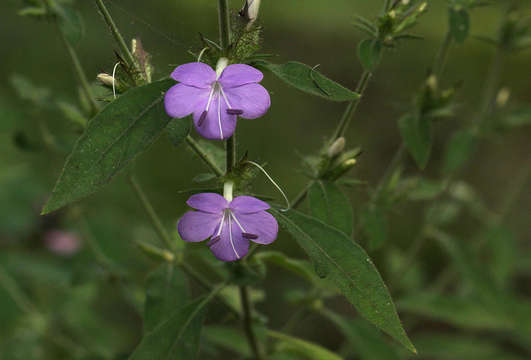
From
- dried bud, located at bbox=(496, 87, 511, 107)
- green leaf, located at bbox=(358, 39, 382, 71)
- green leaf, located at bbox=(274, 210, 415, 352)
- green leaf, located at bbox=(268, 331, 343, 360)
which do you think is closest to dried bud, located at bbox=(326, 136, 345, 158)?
green leaf, located at bbox=(358, 39, 382, 71)

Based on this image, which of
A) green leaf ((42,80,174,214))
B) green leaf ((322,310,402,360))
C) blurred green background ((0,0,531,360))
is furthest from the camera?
blurred green background ((0,0,531,360))

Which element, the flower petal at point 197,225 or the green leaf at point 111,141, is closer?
the green leaf at point 111,141

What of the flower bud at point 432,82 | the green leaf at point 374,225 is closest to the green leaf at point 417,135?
the flower bud at point 432,82

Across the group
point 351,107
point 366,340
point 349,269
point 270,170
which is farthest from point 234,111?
point 270,170

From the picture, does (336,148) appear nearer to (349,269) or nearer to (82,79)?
(349,269)

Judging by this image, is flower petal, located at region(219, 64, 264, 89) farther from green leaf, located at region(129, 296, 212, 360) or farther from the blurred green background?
the blurred green background

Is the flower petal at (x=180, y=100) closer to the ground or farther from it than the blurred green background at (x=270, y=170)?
farther from it

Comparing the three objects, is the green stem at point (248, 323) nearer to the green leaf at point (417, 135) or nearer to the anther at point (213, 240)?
the anther at point (213, 240)

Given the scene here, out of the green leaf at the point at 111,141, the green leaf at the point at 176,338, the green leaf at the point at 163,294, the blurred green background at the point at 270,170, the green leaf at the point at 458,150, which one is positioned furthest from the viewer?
the blurred green background at the point at 270,170
